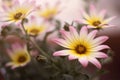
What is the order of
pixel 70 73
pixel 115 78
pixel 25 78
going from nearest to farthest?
pixel 70 73
pixel 25 78
pixel 115 78

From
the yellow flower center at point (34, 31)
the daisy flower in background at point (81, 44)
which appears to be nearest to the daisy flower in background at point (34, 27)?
the yellow flower center at point (34, 31)

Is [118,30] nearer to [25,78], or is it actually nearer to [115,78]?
[115,78]

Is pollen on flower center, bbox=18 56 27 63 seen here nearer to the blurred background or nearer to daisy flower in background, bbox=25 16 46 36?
daisy flower in background, bbox=25 16 46 36

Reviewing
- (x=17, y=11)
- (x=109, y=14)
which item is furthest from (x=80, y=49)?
(x=109, y=14)

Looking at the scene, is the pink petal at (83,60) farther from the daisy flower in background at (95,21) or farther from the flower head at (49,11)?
the flower head at (49,11)

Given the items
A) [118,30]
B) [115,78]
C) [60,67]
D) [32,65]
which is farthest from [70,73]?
[118,30]

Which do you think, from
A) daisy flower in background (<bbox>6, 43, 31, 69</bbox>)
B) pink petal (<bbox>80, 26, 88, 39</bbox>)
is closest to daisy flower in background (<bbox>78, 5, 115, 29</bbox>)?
pink petal (<bbox>80, 26, 88, 39</bbox>)
